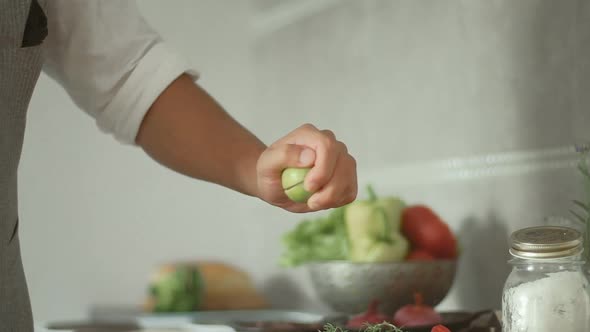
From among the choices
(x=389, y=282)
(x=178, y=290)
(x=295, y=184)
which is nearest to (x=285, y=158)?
(x=295, y=184)

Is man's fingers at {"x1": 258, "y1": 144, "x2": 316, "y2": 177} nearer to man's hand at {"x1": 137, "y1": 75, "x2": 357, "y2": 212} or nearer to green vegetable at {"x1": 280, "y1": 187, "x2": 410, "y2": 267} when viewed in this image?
man's hand at {"x1": 137, "y1": 75, "x2": 357, "y2": 212}

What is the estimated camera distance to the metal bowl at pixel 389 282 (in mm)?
1156

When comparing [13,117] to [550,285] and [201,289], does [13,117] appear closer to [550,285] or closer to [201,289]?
[550,285]

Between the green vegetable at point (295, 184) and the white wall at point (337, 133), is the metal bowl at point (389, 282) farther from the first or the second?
the green vegetable at point (295, 184)

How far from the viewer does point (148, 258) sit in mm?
2088

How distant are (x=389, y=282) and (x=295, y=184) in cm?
47

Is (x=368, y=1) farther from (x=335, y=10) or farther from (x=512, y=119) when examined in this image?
(x=512, y=119)

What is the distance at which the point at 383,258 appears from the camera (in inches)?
46.8

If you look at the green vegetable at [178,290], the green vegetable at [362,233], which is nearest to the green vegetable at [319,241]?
the green vegetable at [362,233]

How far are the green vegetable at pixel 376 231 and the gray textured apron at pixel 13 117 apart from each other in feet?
1.59

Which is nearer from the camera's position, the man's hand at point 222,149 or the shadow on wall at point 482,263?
the man's hand at point 222,149

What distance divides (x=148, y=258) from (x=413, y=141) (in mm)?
921

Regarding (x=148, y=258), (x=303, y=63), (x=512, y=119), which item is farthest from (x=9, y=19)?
(x=148, y=258)

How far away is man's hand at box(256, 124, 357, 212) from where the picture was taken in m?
0.71
